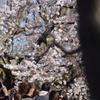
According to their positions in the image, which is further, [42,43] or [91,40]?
[42,43]

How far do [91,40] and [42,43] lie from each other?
27.1 feet

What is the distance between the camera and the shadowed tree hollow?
123cm

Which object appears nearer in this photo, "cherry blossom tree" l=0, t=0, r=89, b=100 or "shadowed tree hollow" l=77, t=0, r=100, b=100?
"shadowed tree hollow" l=77, t=0, r=100, b=100

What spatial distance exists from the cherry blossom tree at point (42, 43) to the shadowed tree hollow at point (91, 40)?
5.84 meters

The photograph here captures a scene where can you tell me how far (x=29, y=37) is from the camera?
979cm

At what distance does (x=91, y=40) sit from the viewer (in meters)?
1.25

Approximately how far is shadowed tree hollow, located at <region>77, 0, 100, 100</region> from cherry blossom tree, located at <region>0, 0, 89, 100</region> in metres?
5.84

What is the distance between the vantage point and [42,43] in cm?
951

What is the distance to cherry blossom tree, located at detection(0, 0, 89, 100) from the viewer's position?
7.98 metres

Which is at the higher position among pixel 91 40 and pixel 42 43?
pixel 91 40

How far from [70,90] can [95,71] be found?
705 centimetres

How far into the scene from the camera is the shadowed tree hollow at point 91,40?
1227 mm

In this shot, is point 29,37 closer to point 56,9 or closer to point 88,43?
point 56,9

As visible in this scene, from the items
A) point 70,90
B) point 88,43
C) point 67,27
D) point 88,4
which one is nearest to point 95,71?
point 88,43
